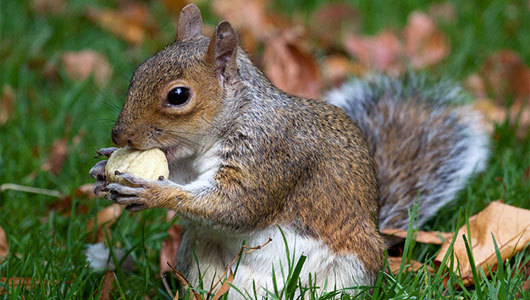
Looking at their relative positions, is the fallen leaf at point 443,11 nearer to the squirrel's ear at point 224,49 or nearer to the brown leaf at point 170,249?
the brown leaf at point 170,249

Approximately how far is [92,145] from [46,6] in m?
1.45

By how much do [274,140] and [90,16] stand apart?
2.35 meters

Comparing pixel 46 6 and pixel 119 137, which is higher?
pixel 46 6

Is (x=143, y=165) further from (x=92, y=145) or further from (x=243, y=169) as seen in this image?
(x=92, y=145)

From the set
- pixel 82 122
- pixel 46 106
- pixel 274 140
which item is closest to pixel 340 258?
pixel 274 140

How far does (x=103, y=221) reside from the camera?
2.46 meters

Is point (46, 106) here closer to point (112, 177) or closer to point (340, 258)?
point (112, 177)

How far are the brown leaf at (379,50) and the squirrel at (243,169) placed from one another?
1574 mm

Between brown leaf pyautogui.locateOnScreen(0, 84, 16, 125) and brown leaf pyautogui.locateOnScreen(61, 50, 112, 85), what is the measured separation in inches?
14.4

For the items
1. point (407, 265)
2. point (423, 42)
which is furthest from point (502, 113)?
point (407, 265)

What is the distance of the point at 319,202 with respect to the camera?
6.50 feet

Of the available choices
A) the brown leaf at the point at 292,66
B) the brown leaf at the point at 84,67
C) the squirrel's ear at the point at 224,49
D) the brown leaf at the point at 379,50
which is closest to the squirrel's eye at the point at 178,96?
the squirrel's ear at the point at 224,49

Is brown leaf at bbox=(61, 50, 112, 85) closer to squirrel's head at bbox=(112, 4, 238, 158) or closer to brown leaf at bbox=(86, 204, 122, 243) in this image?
brown leaf at bbox=(86, 204, 122, 243)

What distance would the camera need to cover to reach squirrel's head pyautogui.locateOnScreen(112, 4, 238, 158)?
182 cm
